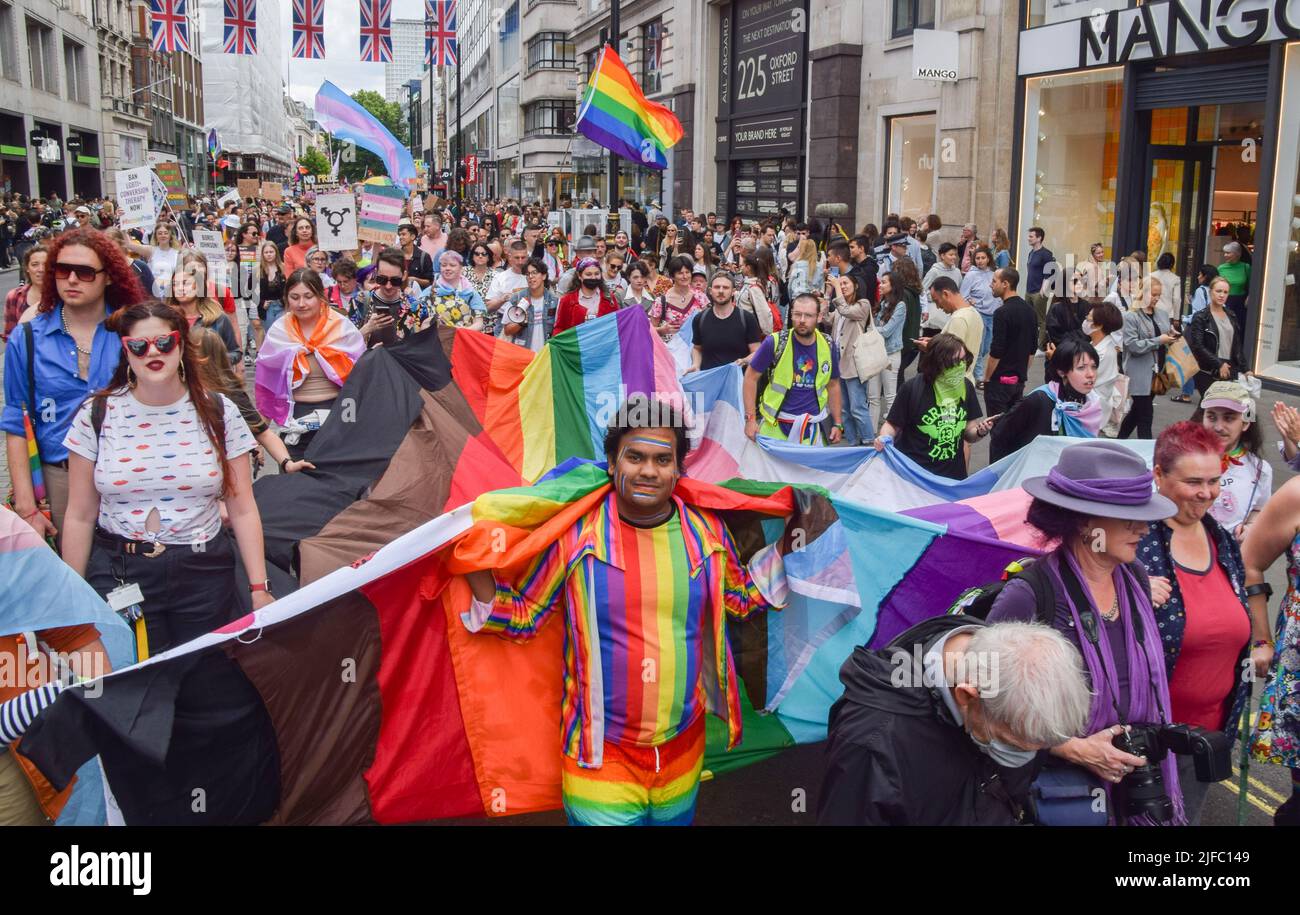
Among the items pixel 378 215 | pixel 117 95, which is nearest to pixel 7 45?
pixel 117 95

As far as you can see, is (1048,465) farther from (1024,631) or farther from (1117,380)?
(1024,631)

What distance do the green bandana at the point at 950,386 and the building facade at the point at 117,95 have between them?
185 feet

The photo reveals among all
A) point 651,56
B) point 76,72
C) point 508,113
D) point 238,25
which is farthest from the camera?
point 508,113

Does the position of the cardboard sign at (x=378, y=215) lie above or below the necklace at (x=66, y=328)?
above

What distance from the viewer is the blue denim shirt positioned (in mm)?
4871

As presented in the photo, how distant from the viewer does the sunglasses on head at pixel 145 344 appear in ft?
12.6

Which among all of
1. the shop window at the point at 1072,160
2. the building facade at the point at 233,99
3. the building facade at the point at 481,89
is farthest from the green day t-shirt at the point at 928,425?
the building facade at the point at 233,99

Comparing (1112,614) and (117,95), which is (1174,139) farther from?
(117,95)

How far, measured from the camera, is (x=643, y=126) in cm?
1722

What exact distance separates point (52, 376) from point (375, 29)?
63.7ft

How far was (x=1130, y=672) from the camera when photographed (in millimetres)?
3020

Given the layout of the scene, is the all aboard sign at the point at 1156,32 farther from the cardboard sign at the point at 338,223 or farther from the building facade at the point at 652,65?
the cardboard sign at the point at 338,223

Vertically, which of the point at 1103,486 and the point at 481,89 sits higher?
the point at 481,89
